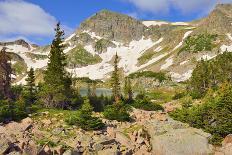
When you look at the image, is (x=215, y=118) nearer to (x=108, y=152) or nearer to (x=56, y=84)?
(x=108, y=152)

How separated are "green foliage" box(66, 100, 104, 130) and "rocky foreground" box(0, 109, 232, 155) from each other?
81cm

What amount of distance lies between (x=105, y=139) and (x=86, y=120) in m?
4.67

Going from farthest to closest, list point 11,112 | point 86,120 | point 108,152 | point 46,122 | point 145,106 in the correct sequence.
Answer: point 145,106 → point 46,122 → point 11,112 → point 86,120 → point 108,152

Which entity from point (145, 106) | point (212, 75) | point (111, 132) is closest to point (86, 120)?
point (111, 132)

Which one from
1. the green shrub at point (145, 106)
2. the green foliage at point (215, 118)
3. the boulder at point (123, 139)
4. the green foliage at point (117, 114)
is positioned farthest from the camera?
the green shrub at point (145, 106)

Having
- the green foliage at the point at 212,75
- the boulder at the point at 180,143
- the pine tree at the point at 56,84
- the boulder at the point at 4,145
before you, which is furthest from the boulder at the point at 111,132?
the green foliage at the point at 212,75

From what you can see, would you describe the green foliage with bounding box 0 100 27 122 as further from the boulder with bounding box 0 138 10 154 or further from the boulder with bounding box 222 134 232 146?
the boulder with bounding box 222 134 232 146

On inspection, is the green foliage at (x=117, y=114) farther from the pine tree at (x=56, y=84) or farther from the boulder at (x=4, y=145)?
the boulder at (x=4, y=145)

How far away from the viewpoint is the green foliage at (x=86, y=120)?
46906mm

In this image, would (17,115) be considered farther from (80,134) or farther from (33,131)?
(80,134)

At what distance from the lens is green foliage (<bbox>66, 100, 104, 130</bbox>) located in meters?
46.9

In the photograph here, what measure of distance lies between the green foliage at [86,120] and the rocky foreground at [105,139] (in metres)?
0.81

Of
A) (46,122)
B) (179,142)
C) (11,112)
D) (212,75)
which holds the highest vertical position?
(212,75)

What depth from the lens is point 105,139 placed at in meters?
43.8
